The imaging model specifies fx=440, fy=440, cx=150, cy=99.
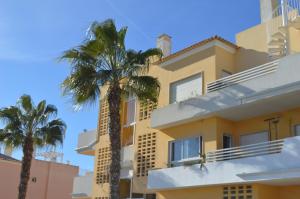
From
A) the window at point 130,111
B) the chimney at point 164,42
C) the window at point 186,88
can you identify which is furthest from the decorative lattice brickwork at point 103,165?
the chimney at point 164,42

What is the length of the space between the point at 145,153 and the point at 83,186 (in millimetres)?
7635

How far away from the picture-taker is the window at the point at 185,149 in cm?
2225

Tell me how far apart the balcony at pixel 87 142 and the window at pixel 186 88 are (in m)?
8.57

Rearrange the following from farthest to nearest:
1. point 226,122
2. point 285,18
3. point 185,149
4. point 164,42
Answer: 1. point 164,42
2. point 185,149
3. point 226,122
4. point 285,18

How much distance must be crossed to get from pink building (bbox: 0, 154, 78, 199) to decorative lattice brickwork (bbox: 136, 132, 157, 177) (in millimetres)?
24071

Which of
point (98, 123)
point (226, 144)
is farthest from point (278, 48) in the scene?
point (98, 123)

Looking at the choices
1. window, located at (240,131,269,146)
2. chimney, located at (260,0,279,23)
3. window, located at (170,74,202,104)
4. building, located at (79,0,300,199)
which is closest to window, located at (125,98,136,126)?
building, located at (79,0,300,199)

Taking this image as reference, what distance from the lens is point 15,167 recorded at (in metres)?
46.6

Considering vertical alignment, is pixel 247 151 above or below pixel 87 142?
below

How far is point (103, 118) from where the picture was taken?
31078mm

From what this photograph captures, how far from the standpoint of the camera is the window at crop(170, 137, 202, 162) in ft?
73.0

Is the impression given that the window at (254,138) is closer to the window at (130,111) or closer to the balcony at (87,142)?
the window at (130,111)

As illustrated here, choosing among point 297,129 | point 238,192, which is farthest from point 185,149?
point 297,129

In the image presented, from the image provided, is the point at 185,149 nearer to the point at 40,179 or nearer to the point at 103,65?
the point at 103,65
